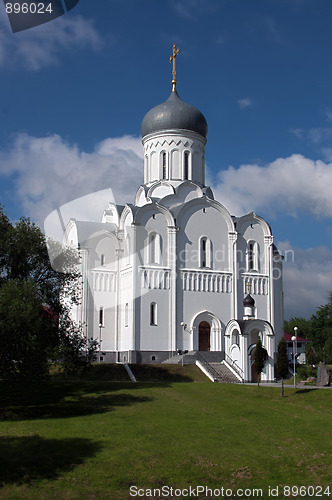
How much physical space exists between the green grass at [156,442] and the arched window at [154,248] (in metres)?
12.4

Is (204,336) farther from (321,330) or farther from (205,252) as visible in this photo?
(321,330)

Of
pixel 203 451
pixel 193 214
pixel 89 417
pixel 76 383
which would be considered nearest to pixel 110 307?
pixel 193 214

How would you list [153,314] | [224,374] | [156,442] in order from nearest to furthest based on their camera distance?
[156,442] < [224,374] < [153,314]

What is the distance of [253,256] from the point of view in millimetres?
35469

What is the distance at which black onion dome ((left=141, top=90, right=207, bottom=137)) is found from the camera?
3619 centimetres

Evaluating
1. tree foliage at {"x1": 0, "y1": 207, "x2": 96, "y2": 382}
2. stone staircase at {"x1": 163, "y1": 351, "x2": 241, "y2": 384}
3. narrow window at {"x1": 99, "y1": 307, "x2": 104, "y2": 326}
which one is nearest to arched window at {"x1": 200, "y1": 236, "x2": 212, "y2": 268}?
stone staircase at {"x1": 163, "y1": 351, "x2": 241, "y2": 384}

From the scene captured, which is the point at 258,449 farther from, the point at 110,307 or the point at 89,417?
the point at 110,307

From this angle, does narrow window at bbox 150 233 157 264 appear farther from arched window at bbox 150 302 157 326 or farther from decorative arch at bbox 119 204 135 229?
arched window at bbox 150 302 157 326

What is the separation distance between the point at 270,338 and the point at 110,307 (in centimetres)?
964

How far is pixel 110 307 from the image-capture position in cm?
3372

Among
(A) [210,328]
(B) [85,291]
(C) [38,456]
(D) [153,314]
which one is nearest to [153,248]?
(D) [153,314]

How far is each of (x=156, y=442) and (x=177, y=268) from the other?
19.5m

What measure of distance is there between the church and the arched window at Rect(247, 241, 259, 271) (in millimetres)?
75

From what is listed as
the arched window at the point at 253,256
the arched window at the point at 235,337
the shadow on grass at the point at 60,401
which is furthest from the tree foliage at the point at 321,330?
the shadow on grass at the point at 60,401
